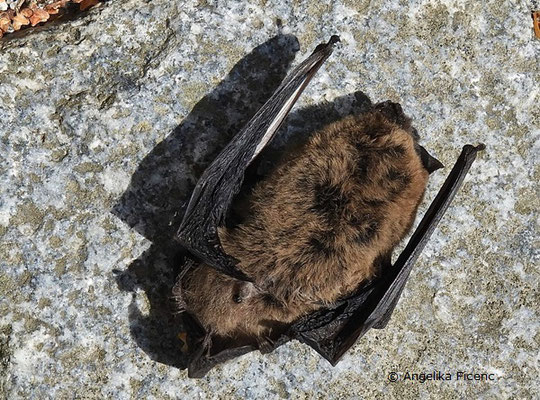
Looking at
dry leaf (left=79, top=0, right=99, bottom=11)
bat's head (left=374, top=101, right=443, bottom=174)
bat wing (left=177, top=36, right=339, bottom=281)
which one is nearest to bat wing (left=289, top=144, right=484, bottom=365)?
bat's head (left=374, top=101, right=443, bottom=174)

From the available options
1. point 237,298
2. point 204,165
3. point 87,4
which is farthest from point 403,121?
point 87,4

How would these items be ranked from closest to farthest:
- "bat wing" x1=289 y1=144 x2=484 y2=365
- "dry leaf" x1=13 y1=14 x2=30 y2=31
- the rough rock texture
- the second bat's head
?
the second bat's head → "bat wing" x1=289 y1=144 x2=484 y2=365 → the rough rock texture → "dry leaf" x1=13 y1=14 x2=30 y2=31

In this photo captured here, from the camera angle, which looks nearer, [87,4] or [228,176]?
[228,176]

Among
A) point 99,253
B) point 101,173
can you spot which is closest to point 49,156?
point 101,173

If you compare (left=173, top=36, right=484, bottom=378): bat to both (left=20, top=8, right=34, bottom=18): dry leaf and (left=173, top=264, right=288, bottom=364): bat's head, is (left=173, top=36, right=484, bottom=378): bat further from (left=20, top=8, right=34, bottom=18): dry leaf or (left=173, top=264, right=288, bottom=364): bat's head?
(left=20, top=8, right=34, bottom=18): dry leaf

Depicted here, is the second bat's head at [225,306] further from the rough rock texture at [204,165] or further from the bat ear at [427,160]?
the bat ear at [427,160]

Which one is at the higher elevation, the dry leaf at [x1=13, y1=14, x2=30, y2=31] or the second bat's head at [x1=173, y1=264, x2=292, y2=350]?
the dry leaf at [x1=13, y1=14, x2=30, y2=31]

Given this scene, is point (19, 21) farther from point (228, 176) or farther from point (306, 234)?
point (306, 234)

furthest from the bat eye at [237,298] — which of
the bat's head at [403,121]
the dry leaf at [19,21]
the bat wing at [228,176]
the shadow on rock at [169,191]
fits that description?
the dry leaf at [19,21]
